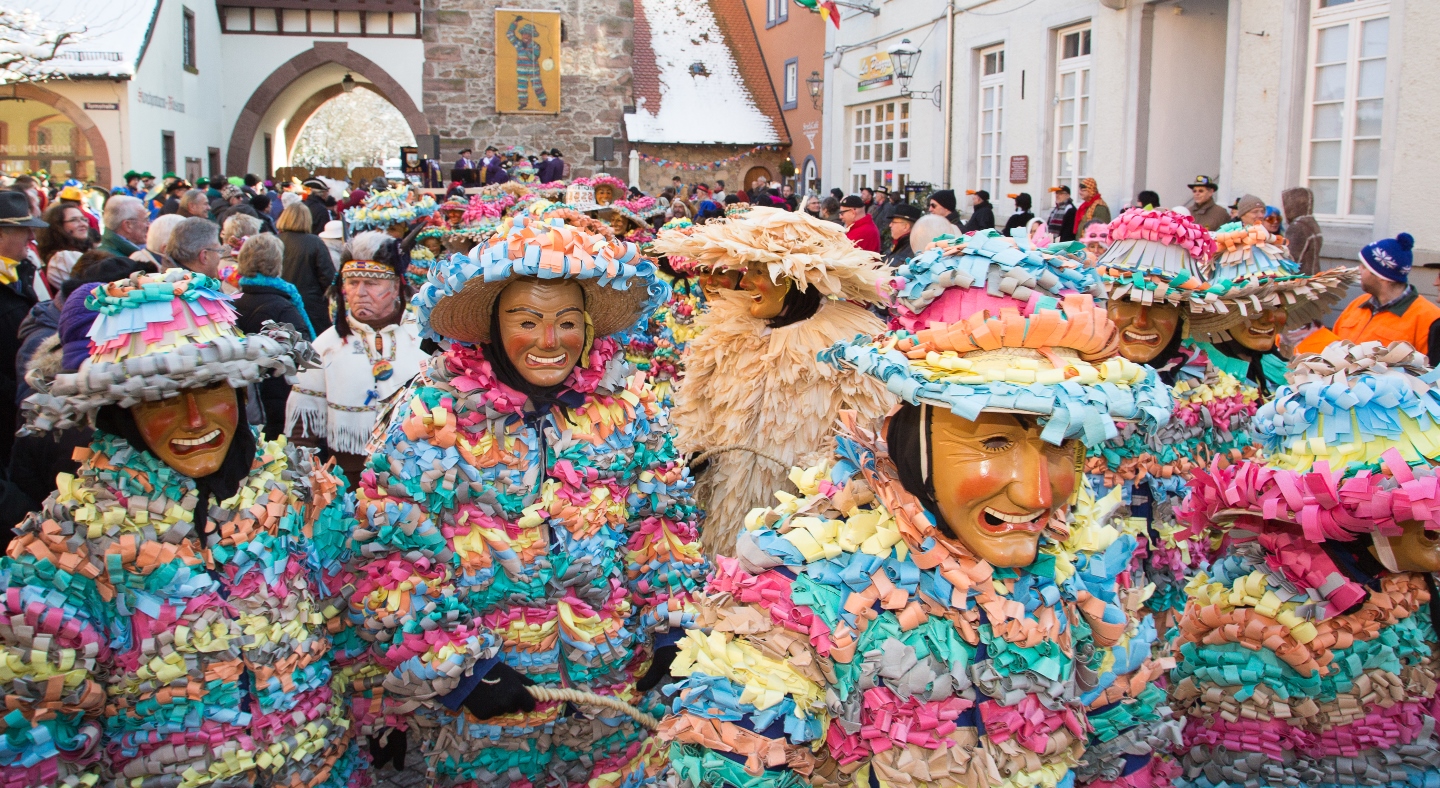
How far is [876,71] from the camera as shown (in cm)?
1764

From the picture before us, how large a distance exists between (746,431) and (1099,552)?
225 centimetres

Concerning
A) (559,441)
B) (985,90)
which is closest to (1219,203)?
(985,90)

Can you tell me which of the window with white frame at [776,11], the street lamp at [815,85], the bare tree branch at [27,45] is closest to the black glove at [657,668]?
the bare tree branch at [27,45]

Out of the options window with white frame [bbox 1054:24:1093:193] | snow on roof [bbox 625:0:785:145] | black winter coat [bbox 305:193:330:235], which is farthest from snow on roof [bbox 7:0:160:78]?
window with white frame [bbox 1054:24:1093:193]

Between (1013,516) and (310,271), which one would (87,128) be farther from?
(1013,516)

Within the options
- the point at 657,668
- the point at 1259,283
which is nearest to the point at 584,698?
the point at 657,668

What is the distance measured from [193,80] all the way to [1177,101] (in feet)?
67.2

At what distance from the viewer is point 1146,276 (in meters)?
3.85

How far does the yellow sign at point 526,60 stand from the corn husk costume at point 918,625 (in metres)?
25.2

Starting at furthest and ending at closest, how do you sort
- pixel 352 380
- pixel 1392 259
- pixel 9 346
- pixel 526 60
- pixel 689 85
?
pixel 689 85 < pixel 526 60 < pixel 1392 259 < pixel 352 380 < pixel 9 346

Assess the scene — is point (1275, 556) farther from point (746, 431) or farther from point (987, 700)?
Answer: point (746, 431)

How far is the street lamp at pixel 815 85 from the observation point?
2178 centimetres

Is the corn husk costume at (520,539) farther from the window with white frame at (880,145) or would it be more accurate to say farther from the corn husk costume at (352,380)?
the window with white frame at (880,145)

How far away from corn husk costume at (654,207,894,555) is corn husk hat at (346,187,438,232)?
334cm
